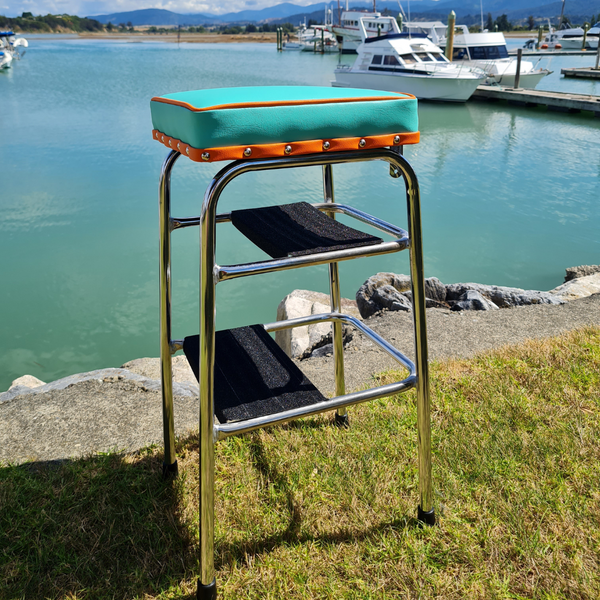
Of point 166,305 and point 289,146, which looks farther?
point 166,305

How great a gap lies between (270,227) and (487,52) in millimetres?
22494

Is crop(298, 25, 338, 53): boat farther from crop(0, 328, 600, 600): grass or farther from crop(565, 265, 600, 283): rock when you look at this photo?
crop(0, 328, 600, 600): grass

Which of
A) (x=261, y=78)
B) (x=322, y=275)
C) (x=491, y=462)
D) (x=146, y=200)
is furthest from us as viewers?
(x=261, y=78)

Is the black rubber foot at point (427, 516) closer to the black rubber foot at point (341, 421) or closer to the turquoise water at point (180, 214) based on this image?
the black rubber foot at point (341, 421)

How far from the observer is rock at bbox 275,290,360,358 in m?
Answer: 3.25

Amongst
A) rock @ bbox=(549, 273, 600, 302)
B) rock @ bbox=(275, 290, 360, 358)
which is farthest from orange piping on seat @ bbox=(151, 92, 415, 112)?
rock @ bbox=(549, 273, 600, 302)

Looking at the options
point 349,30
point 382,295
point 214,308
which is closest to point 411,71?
point 382,295

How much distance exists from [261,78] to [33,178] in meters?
15.3

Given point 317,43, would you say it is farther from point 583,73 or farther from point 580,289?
point 580,289

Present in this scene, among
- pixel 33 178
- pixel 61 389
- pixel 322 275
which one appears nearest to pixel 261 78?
pixel 33 178

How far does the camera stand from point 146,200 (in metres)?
8.28

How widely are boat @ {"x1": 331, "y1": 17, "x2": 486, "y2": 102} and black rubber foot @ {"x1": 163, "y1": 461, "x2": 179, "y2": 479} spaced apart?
17744 millimetres

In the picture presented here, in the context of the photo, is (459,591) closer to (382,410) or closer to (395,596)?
(395,596)

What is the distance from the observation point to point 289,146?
39.1 inches
